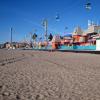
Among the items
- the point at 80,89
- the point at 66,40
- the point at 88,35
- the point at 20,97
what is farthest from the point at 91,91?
the point at 66,40

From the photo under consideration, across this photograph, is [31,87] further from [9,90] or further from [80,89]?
[80,89]

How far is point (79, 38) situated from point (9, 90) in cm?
7823

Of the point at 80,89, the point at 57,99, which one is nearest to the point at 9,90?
the point at 57,99

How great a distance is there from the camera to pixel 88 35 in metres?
81.8

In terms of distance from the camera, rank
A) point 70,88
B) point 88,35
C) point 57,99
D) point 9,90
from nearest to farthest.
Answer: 1. point 57,99
2. point 9,90
3. point 70,88
4. point 88,35

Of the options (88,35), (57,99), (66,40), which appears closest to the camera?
(57,99)

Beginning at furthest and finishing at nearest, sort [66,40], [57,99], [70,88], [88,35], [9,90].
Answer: [66,40], [88,35], [70,88], [9,90], [57,99]

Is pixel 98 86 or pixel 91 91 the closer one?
pixel 91 91

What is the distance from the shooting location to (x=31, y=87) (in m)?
8.91

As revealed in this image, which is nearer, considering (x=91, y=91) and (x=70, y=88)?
A: (x=91, y=91)

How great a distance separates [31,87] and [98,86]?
2613mm

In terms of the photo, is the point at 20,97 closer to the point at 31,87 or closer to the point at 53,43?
the point at 31,87

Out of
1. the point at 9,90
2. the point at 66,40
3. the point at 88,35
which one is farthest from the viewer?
the point at 66,40

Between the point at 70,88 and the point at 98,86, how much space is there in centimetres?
119
